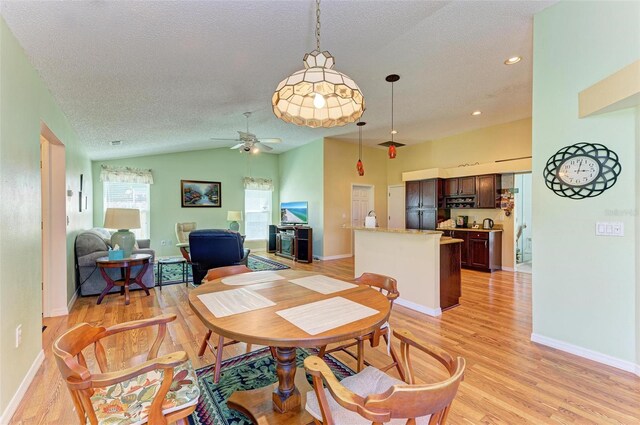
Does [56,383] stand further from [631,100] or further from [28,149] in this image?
[631,100]

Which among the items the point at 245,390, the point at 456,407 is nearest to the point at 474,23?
the point at 456,407

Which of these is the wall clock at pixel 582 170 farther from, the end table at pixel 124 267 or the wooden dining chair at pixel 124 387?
the end table at pixel 124 267

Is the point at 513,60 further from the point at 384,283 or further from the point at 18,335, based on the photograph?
the point at 18,335

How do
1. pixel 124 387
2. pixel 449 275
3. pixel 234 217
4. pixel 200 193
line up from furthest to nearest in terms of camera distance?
1. pixel 200 193
2. pixel 234 217
3. pixel 449 275
4. pixel 124 387

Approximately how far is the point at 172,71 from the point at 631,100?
12.5ft

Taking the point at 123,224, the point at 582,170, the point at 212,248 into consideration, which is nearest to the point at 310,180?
the point at 212,248

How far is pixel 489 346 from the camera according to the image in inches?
100

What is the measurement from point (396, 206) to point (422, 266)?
453 cm

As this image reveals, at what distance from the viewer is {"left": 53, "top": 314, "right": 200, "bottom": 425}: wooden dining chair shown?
1002 mm

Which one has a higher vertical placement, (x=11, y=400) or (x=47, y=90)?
(x=47, y=90)

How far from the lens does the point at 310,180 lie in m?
7.25

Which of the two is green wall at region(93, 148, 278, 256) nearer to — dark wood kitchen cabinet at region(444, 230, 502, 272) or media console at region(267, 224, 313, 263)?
media console at region(267, 224, 313, 263)

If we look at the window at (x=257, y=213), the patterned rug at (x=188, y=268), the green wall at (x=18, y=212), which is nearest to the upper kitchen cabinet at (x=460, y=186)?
the patterned rug at (x=188, y=268)

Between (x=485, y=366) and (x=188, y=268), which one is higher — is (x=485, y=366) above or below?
below
